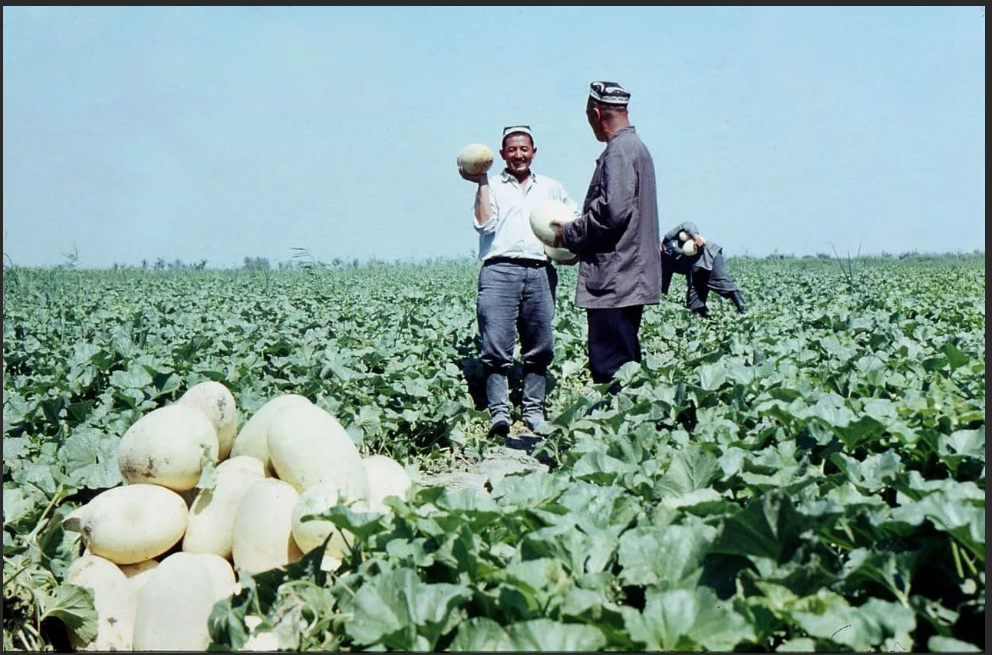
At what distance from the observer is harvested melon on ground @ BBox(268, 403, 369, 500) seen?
288 cm

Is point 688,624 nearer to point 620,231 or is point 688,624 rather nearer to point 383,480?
point 383,480

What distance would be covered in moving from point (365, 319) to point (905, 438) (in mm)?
7319

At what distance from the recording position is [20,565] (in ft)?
8.49

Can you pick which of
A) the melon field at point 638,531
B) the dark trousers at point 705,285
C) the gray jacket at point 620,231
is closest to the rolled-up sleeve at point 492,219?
the gray jacket at point 620,231

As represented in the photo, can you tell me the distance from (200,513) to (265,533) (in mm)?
380

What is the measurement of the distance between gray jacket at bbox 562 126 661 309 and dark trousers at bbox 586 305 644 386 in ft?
0.37

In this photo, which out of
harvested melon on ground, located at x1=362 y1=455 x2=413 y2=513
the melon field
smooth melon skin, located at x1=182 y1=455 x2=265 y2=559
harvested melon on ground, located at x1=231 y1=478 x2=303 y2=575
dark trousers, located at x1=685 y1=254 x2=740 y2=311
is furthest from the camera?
dark trousers, located at x1=685 y1=254 x2=740 y2=311

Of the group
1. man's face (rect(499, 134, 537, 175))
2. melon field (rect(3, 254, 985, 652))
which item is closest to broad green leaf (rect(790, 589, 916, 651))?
melon field (rect(3, 254, 985, 652))

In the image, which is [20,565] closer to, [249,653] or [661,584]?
[249,653]

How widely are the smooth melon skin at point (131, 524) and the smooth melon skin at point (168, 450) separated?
0.07m

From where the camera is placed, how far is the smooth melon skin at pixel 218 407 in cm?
325

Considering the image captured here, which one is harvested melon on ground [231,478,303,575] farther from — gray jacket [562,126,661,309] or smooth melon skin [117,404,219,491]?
gray jacket [562,126,661,309]

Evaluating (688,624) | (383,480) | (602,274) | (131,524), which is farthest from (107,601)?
(602,274)

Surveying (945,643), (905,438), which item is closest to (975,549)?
(945,643)
